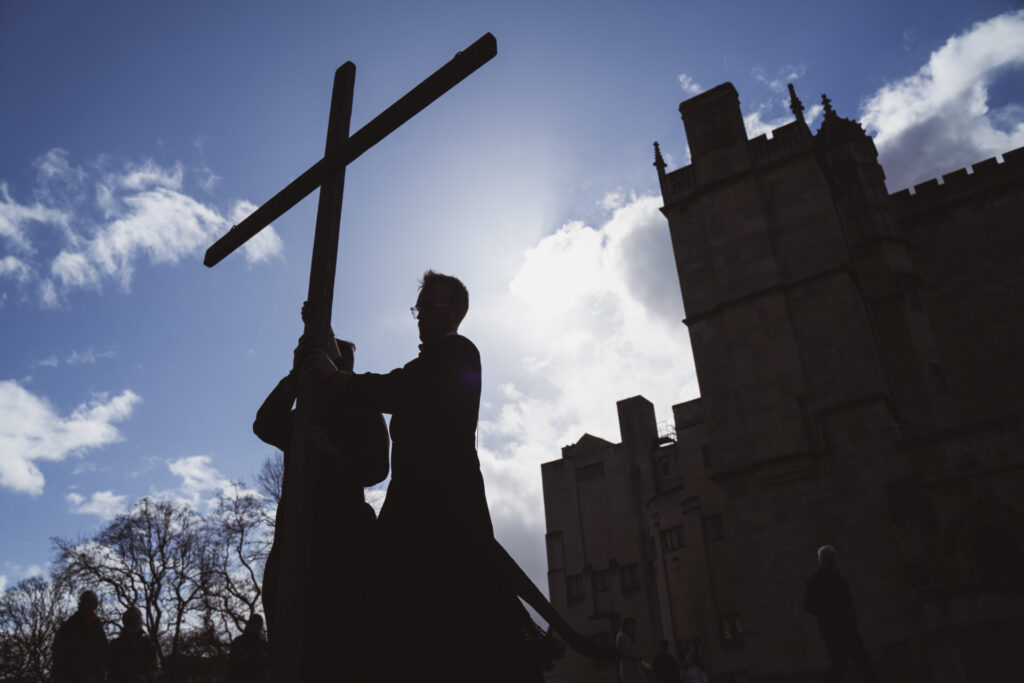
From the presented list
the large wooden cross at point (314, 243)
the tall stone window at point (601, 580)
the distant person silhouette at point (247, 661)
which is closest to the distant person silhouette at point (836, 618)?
the large wooden cross at point (314, 243)

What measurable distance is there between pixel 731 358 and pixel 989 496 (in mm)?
7307

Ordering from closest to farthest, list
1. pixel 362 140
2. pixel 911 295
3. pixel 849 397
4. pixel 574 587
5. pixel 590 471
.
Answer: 1. pixel 362 140
2. pixel 849 397
3. pixel 911 295
4. pixel 574 587
5. pixel 590 471

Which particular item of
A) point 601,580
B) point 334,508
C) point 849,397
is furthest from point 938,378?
point 601,580

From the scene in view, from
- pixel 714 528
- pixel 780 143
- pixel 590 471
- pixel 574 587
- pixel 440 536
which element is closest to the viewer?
pixel 440 536

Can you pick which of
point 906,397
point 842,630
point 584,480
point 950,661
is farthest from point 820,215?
point 584,480

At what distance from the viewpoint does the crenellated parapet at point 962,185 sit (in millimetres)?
26281

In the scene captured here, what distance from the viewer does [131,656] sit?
8.97 metres

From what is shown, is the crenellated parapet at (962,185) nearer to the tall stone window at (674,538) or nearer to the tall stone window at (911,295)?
the tall stone window at (911,295)

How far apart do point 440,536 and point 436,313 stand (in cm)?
105

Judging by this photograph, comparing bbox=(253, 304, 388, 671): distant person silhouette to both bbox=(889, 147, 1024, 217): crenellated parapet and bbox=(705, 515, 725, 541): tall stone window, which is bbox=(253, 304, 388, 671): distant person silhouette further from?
bbox=(705, 515, 725, 541): tall stone window

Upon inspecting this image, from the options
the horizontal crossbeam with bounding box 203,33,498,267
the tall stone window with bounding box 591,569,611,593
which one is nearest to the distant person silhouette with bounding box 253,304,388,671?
the horizontal crossbeam with bounding box 203,33,498,267

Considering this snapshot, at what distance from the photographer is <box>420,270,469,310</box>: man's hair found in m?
3.21

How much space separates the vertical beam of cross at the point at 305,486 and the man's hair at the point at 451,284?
44 cm

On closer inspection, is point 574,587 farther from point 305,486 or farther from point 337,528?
point 305,486
